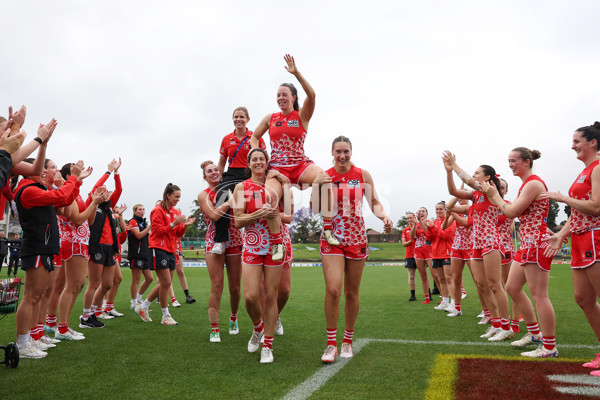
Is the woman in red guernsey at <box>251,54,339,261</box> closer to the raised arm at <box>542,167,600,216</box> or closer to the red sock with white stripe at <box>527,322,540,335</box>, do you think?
the raised arm at <box>542,167,600,216</box>

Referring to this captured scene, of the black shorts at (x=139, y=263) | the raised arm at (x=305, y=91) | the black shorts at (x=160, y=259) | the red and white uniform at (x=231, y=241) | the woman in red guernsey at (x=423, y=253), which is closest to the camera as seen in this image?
the raised arm at (x=305, y=91)

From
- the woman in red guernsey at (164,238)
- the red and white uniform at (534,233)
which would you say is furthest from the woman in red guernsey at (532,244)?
the woman in red guernsey at (164,238)

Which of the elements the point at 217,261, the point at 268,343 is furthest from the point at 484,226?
the point at 217,261

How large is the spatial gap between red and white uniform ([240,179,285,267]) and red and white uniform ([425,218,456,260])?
22.8 feet

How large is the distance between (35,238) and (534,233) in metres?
6.51

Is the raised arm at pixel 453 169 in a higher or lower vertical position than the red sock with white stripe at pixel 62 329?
higher

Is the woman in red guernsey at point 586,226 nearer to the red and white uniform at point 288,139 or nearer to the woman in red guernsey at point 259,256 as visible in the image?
the red and white uniform at point 288,139

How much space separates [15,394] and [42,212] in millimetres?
2375

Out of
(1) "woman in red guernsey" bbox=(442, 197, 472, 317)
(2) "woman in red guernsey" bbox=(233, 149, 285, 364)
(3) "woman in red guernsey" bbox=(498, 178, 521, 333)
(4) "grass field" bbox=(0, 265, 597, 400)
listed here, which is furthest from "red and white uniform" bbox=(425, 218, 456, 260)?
(2) "woman in red guernsey" bbox=(233, 149, 285, 364)

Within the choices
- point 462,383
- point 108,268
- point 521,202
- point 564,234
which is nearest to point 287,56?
point 521,202

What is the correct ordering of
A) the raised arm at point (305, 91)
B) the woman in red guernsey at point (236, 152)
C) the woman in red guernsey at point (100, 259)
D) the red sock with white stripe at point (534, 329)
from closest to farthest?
the raised arm at point (305, 91), the red sock with white stripe at point (534, 329), the woman in red guernsey at point (236, 152), the woman in red guernsey at point (100, 259)

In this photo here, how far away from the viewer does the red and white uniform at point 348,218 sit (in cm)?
561

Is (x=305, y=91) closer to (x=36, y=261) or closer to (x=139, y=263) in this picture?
(x=36, y=261)

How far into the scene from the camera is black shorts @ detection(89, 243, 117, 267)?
27.7ft
